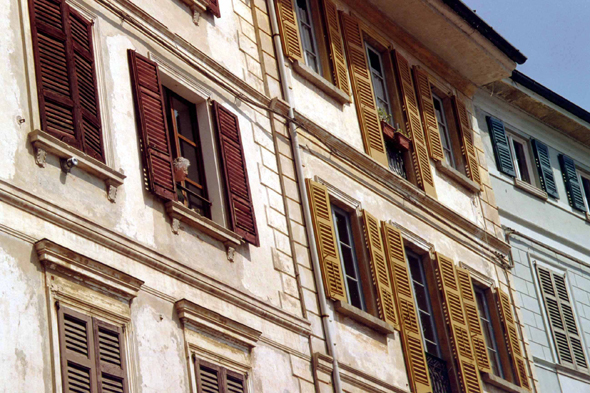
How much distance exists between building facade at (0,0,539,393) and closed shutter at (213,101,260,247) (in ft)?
0.10

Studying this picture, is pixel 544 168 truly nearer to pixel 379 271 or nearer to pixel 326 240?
pixel 379 271

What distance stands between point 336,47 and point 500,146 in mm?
4913

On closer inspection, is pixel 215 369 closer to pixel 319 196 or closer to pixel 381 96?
pixel 319 196

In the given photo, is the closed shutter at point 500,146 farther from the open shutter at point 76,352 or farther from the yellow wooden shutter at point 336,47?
the open shutter at point 76,352

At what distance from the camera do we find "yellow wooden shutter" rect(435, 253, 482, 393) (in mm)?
16375

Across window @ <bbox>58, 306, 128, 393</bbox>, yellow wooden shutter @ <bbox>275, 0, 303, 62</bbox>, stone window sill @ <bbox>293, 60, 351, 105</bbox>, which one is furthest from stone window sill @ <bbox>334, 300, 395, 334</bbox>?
window @ <bbox>58, 306, 128, 393</bbox>

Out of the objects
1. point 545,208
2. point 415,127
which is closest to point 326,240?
point 415,127

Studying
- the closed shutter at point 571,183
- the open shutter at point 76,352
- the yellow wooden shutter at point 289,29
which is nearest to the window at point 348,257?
the yellow wooden shutter at point 289,29

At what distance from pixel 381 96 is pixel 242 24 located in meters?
3.68

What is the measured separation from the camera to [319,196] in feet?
48.8

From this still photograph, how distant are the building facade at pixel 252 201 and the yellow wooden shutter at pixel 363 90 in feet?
0.11

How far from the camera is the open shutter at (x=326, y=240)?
14219 mm

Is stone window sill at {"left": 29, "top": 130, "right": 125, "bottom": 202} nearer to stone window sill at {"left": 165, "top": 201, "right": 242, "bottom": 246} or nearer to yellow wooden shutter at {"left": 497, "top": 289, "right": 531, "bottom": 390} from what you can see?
stone window sill at {"left": 165, "top": 201, "right": 242, "bottom": 246}

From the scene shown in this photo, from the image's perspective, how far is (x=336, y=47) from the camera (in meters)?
17.0
